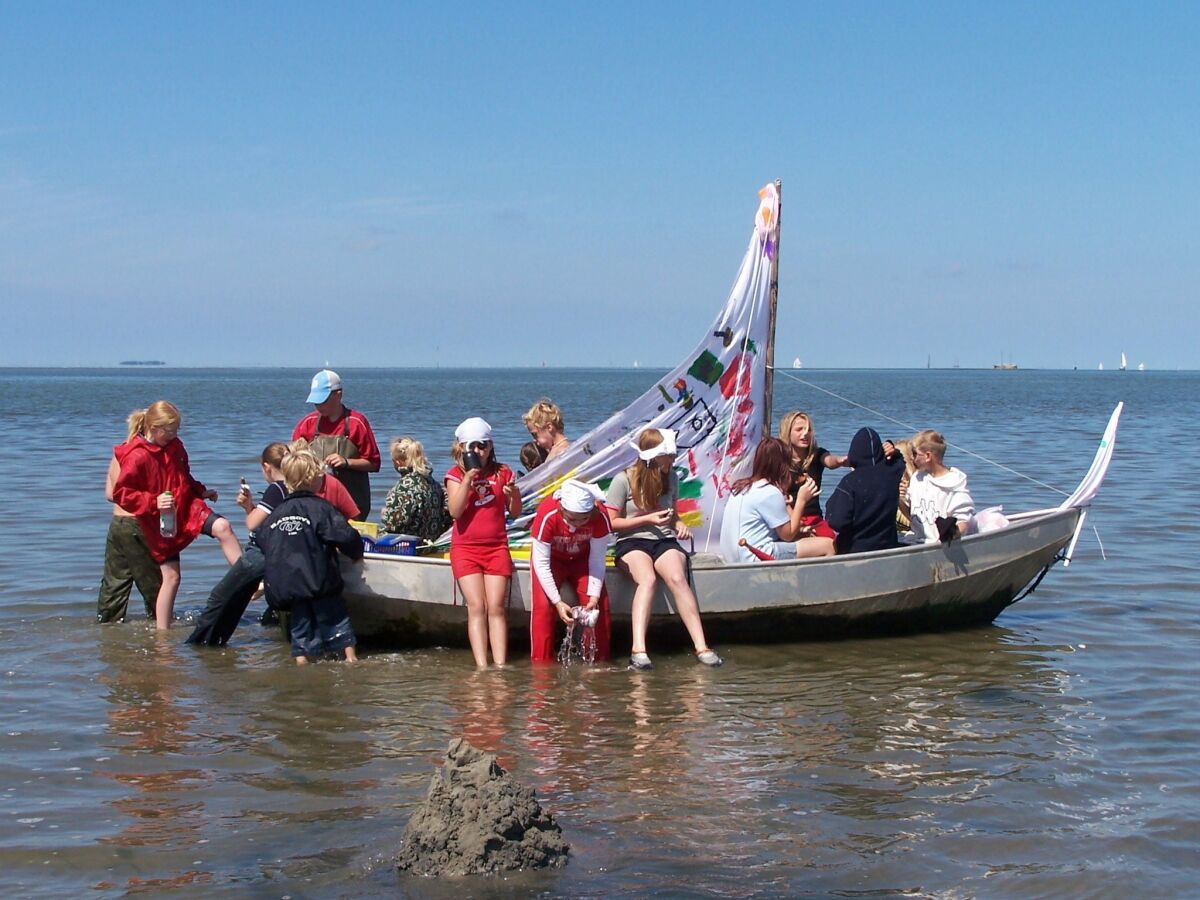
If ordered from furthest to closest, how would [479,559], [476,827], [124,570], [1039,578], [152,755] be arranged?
[1039,578]
[124,570]
[479,559]
[152,755]
[476,827]

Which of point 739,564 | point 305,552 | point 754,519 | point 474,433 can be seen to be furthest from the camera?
point 754,519

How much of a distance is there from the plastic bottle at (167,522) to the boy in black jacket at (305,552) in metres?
1.01

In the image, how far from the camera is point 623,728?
7.34 m

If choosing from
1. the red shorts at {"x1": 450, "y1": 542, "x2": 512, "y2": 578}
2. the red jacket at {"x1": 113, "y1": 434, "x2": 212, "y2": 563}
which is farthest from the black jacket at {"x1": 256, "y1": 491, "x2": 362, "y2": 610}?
the red jacket at {"x1": 113, "y1": 434, "x2": 212, "y2": 563}

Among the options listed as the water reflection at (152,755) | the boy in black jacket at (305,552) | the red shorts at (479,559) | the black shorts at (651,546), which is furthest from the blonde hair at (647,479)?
the water reflection at (152,755)

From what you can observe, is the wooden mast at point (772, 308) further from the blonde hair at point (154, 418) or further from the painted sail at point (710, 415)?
the blonde hair at point (154, 418)

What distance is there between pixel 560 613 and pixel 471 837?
323 centimetres

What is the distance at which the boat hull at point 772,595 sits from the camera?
881cm

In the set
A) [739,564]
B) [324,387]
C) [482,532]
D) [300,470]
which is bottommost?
[739,564]

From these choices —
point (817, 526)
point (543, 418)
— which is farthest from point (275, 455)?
point (817, 526)

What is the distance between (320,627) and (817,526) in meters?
3.55

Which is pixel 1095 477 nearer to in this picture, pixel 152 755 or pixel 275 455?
pixel 275 455

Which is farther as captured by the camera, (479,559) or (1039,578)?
(1039,578)

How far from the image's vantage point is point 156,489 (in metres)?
9.23
